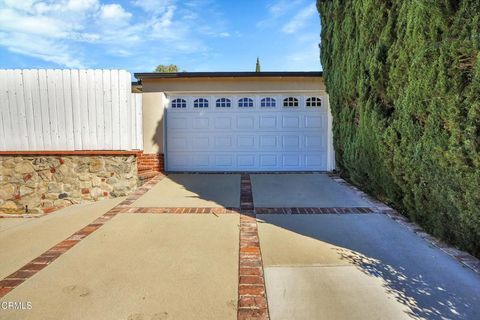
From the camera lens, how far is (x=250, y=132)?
8797 millimetres

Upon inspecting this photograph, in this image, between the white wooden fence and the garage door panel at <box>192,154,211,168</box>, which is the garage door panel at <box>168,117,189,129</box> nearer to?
the garage door panel at <box>192,154,211,168</box>

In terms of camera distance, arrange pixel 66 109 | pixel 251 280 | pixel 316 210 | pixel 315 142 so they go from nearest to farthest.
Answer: pixel 251 280 → pixel 316 210 → pixel 66 109 → pixel 315 142

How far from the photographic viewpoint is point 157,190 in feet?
21.4

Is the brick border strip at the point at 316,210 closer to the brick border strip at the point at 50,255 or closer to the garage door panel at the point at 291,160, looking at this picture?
the brick border strip at the point at 50,255

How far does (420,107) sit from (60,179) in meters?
6.93

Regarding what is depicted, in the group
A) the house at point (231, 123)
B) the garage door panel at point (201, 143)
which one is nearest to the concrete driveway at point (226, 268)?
the house at point (231, 123)

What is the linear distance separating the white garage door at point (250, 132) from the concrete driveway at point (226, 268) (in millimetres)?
3864

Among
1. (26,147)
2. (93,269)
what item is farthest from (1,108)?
(93,269)

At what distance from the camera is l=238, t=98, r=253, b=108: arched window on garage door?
28.9ft

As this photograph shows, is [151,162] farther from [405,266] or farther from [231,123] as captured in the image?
[405,266]

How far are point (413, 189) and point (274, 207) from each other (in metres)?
2.21

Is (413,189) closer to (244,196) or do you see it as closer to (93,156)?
(244,196)

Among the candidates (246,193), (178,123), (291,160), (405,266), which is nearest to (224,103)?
(178,123)

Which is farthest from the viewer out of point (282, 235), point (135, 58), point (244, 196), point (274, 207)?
point (135, 58)
